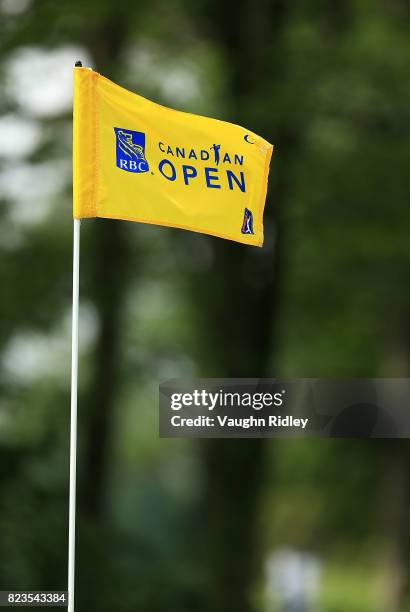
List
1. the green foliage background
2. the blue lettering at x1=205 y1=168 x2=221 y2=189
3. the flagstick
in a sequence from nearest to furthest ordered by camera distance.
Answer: the flagstick, the blue lettering at x1=205 y1=168 x2=221 y2=189, the green foliage background

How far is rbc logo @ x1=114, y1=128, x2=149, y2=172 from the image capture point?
702 centimetres

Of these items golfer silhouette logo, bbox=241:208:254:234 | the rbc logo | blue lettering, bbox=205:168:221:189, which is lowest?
golfer silhouette logo, bbox=241:208:254:234

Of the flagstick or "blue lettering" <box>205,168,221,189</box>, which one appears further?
"blue lettering" <box>205,168,221,189</box>

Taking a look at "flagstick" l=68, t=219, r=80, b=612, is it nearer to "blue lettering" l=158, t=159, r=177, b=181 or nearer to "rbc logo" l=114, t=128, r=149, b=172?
"rbc logo" l=114, t=128, r=149, b=172

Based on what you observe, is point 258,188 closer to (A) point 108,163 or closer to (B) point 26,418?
(A) point 108,163

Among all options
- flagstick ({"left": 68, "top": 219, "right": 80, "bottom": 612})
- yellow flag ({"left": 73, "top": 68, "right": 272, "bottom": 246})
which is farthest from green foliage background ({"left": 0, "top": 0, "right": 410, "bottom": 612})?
yellow flag ({"left": 73, "top": 68, "right": 272, "bottom": 246})

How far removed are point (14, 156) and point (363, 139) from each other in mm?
3792

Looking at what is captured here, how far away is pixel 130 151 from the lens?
A: 23.1 feet

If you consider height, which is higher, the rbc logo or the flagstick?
the rbc logo

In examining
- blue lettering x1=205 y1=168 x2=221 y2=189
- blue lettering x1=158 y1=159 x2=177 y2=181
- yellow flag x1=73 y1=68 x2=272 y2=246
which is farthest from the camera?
blue lettering x1=205 y1=168 x2=221 y2=189

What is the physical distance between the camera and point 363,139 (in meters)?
13.1

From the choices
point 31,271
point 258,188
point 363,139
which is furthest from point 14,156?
point 258,188

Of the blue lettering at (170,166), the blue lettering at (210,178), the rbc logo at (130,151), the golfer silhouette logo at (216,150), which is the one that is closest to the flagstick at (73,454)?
the rbc logo at (130,151)

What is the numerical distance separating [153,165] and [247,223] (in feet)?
2.38
